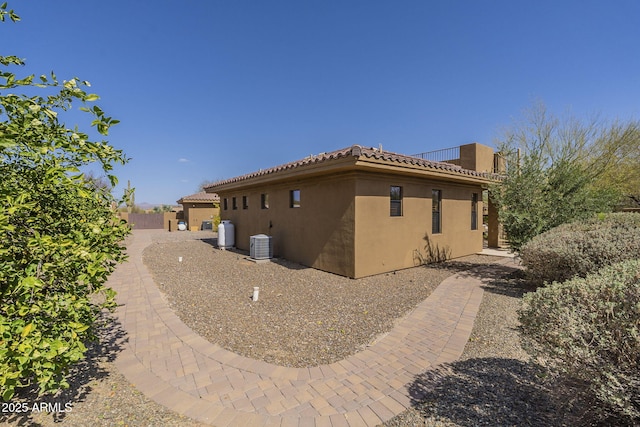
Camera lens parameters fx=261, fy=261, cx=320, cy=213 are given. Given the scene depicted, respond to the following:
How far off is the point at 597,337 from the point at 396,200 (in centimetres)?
654

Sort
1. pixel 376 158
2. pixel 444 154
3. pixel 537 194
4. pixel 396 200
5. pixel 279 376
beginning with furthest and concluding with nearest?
pixel 444 154
pixel 396 200
pixel 537 194
pixel 376 158
pixel 279 376

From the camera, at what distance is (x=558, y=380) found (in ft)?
6.70

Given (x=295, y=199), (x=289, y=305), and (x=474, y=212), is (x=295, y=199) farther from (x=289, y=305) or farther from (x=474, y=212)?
(x=474, y=212)

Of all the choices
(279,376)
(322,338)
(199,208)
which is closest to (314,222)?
(322,338)

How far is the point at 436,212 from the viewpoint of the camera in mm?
9664

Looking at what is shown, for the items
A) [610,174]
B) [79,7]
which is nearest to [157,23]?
[79,7]

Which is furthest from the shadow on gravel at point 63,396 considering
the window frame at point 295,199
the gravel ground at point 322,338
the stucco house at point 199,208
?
the stucco house at point 199,208

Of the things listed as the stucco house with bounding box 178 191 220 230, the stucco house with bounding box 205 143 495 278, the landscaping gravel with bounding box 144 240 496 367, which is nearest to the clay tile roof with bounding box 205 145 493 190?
the stucco house with bounding box 205 143 495 278

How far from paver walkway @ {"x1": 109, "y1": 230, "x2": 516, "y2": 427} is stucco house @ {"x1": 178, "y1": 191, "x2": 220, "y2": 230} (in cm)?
2234

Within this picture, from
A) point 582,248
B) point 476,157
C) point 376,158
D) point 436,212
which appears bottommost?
point 582,248

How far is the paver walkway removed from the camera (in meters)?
2.48

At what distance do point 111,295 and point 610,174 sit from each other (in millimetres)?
25466

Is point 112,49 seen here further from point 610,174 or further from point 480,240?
point 610,174

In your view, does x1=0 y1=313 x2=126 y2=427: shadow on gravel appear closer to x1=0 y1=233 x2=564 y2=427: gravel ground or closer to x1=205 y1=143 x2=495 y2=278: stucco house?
x1=0 y1=233 x2=564 y2=427: gravel ground
